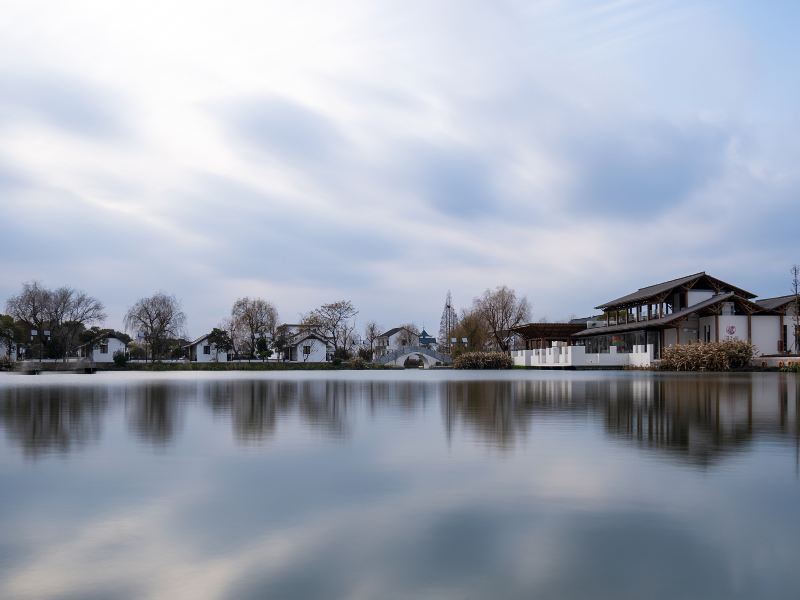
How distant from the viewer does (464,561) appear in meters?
4.57

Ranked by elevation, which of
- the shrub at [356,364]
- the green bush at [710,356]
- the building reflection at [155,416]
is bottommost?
the shrub at [356,364]

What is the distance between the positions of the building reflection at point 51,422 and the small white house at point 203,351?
8040 centimetres

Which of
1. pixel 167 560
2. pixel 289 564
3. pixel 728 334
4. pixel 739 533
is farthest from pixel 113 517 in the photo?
pixel 728 334

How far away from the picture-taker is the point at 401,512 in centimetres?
590

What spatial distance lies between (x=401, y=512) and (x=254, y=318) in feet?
299

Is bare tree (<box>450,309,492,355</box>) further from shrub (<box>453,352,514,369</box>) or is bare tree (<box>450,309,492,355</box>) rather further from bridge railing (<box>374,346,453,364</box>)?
shrub (<box>453,352,514,369</box>)

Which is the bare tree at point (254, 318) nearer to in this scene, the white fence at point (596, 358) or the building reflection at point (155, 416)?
the white fence at point (596, 358)

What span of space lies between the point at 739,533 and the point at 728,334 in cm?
5144

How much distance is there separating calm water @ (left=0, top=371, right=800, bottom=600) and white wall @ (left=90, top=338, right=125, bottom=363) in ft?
316

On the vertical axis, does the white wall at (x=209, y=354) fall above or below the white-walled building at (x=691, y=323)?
below

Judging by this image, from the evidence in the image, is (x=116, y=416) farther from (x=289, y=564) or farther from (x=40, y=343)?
(x=40, y=343)

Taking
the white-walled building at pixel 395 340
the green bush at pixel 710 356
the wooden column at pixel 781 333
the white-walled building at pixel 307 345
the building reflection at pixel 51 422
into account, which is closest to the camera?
the building reflection at pixel 51 422

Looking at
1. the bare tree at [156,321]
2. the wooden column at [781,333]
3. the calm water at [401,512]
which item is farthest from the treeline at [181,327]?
the calm water at [401,512]

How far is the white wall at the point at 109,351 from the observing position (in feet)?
333
